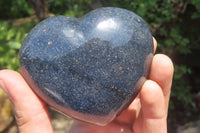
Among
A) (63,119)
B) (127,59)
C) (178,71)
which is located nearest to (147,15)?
(178,71)

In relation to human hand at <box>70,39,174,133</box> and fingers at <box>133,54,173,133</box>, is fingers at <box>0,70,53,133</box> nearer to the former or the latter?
human hand at <box>70,39,174,133</box>

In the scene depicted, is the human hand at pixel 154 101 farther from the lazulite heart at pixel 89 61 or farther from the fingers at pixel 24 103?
the fingers at pixel 24 103

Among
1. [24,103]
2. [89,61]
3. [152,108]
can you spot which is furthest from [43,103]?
[152,108]

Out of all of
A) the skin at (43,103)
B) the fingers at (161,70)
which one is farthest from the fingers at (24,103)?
the fingers at (161,70)

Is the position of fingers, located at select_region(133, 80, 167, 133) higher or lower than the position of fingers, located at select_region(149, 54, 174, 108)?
lower

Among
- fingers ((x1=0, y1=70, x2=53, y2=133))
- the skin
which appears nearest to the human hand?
the skin

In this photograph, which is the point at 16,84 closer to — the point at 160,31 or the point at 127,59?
the point at 127,59
